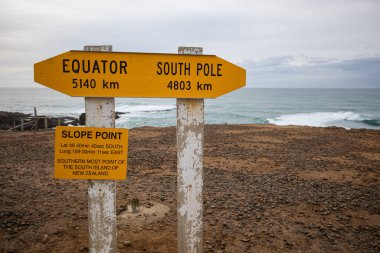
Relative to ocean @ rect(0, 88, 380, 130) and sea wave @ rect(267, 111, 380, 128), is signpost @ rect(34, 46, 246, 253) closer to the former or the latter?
ocean @ rect(0, 88, 380, 130)

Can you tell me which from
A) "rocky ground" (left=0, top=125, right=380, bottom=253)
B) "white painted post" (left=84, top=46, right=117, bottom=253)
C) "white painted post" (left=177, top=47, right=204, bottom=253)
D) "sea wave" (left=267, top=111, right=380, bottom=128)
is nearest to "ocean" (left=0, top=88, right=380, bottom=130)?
"sea wave" (left=267, top=111, right=380, bottom=128)

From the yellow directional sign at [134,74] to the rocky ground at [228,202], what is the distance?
2.69 meters

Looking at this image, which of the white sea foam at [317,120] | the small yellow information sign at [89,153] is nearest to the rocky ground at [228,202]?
the small yellow information sign at [89,153]

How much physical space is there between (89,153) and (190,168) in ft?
3.00

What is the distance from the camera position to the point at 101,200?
2.48m

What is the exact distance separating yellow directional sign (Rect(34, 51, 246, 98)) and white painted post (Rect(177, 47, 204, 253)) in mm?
120

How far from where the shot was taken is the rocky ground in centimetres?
426

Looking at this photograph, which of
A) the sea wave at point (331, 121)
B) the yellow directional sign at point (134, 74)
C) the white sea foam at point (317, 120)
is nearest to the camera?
the yellow directional sign at point (134, 74)

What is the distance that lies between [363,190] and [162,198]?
15.7 ft

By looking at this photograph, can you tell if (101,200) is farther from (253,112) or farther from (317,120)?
(253,112)

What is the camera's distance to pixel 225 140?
12.9 meters

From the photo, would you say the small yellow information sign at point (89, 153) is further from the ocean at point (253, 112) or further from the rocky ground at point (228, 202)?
the ocean at point (253, 112)

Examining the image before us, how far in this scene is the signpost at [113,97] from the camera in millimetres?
2334

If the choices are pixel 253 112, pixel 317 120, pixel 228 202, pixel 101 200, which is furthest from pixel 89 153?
pixel 253 112
